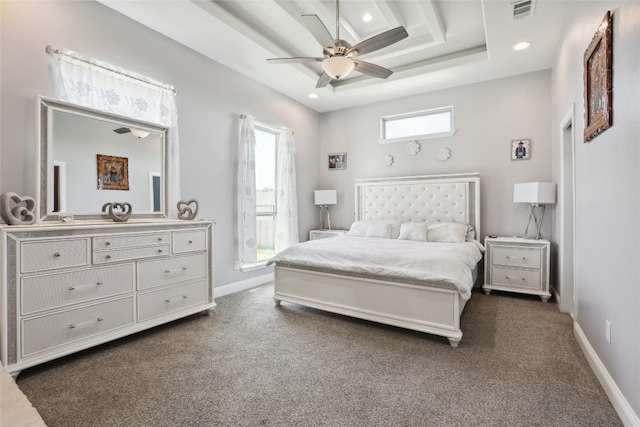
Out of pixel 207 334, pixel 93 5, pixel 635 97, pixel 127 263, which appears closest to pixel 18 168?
pixel 127 263

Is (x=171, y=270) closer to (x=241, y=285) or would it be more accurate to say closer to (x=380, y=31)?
(x=241, y=285)

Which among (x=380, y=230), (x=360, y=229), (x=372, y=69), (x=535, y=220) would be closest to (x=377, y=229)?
(x=380, y=230)

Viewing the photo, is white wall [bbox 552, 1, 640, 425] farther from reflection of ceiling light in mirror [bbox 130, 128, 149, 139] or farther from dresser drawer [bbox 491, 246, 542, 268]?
reflection of ceiling light in mirror [bbox 130, 128, 149, 139]

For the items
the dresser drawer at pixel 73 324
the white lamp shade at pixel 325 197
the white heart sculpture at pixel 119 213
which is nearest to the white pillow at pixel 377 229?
the white lamp shade at pixel 325 197

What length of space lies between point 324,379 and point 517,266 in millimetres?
3084

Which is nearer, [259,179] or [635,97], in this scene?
[635,97]

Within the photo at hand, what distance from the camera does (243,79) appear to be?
4414mm

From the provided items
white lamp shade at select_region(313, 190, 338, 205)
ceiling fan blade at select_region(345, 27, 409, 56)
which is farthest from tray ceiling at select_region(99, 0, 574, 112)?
white lamp shade at select_region(313, 190, 338, 205)

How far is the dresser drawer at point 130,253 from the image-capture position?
251 cm

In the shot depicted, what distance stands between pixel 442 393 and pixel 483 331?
3.97ft

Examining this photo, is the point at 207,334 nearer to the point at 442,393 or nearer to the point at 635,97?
the point at 442,393

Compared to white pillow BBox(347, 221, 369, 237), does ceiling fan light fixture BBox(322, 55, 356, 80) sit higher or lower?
higher

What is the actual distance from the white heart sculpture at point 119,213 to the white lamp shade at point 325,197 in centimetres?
323

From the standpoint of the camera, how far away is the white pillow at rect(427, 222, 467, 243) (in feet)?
13.4
